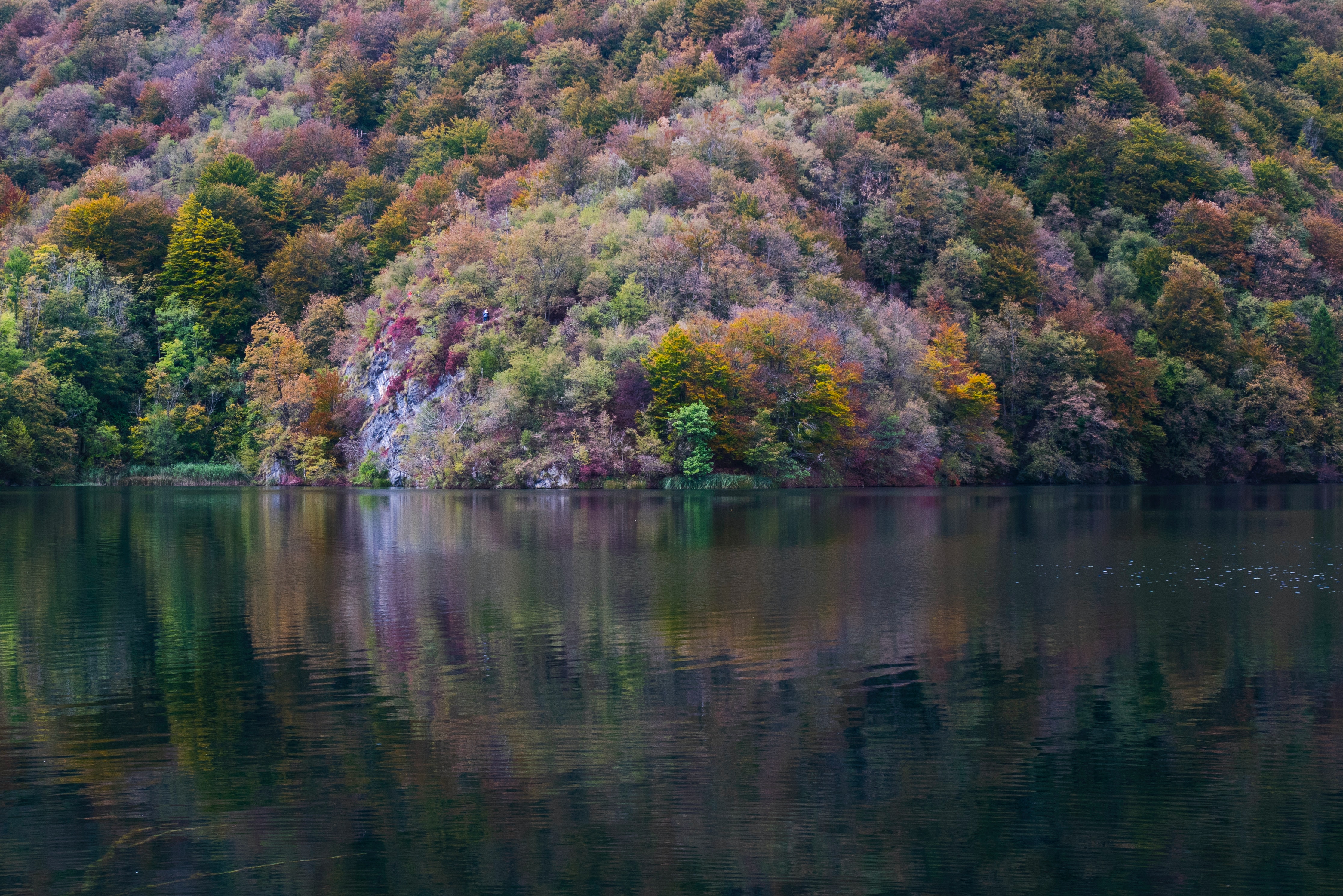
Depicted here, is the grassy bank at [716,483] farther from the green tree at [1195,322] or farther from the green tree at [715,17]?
the green tree at [715,17]

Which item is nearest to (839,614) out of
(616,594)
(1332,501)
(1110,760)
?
(616,594)

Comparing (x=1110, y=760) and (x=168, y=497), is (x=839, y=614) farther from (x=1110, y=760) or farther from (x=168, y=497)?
(x=168, y=497)

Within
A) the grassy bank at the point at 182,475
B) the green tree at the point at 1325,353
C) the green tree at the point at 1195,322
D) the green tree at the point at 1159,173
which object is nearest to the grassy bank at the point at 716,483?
the grassy bank at the point at 182,475

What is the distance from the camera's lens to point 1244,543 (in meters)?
41.3

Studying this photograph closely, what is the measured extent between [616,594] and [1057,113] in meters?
124

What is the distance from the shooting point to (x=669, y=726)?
53.2 ft

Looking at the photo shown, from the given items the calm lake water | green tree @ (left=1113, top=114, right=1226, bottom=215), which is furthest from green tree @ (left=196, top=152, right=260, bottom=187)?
the calm lake water

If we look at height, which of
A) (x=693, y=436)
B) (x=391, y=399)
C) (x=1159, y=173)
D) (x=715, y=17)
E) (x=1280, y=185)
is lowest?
(x=693, y=436)

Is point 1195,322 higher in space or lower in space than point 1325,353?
higher

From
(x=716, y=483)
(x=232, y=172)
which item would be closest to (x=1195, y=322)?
(x=716, y=483)

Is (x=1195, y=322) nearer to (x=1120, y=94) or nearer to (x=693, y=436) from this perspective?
(x=1120, y=94)

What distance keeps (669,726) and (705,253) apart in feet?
257

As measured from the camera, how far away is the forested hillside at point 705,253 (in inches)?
3435

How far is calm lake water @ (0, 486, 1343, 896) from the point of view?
38.1 feet
